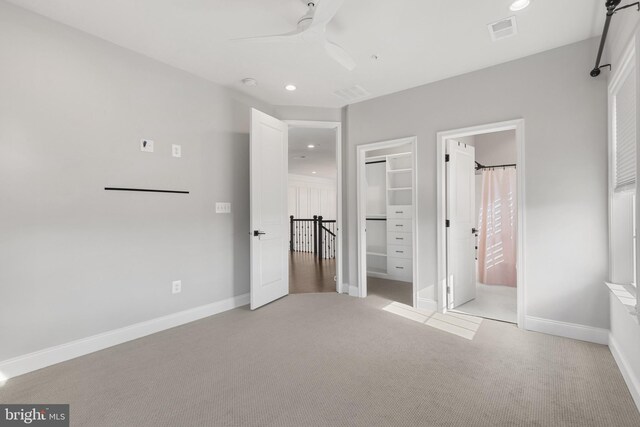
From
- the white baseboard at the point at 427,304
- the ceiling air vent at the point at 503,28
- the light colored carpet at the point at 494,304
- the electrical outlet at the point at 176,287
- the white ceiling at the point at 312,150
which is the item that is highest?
the ceiling air vent at the point at 503,28

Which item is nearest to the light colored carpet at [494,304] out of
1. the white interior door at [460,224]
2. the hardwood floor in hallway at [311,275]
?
the white interior door at [460,224]

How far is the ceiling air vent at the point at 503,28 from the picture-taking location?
233 cm

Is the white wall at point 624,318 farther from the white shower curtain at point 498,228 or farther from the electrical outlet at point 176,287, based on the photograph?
the electrical outlet at point 176,287

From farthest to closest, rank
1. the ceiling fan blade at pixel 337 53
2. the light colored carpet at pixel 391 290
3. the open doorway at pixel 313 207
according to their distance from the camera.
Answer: the open doorway at pixel 313 207 < the light colored carpet at pixel 391 290 < the ceiling fan blade at pixel 337 53

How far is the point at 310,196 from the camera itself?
1175 centimetres

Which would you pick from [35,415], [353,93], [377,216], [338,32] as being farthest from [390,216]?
[35,415]

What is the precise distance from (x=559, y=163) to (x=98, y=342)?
431 cm

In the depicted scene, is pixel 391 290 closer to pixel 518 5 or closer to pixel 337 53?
pixel 337 53

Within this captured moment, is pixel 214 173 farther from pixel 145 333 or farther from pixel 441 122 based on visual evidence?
pixel 441 122

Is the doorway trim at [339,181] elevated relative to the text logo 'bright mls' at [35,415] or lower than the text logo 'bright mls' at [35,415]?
elevated

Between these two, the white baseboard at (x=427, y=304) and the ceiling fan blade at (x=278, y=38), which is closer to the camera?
the ceiling fan blade at (x=278, y=38)

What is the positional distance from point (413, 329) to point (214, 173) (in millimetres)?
2716

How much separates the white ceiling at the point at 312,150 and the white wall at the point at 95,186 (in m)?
2.17

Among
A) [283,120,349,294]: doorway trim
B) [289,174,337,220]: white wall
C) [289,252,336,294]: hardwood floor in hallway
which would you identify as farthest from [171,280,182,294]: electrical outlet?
[289,174,337,220]: white wall
